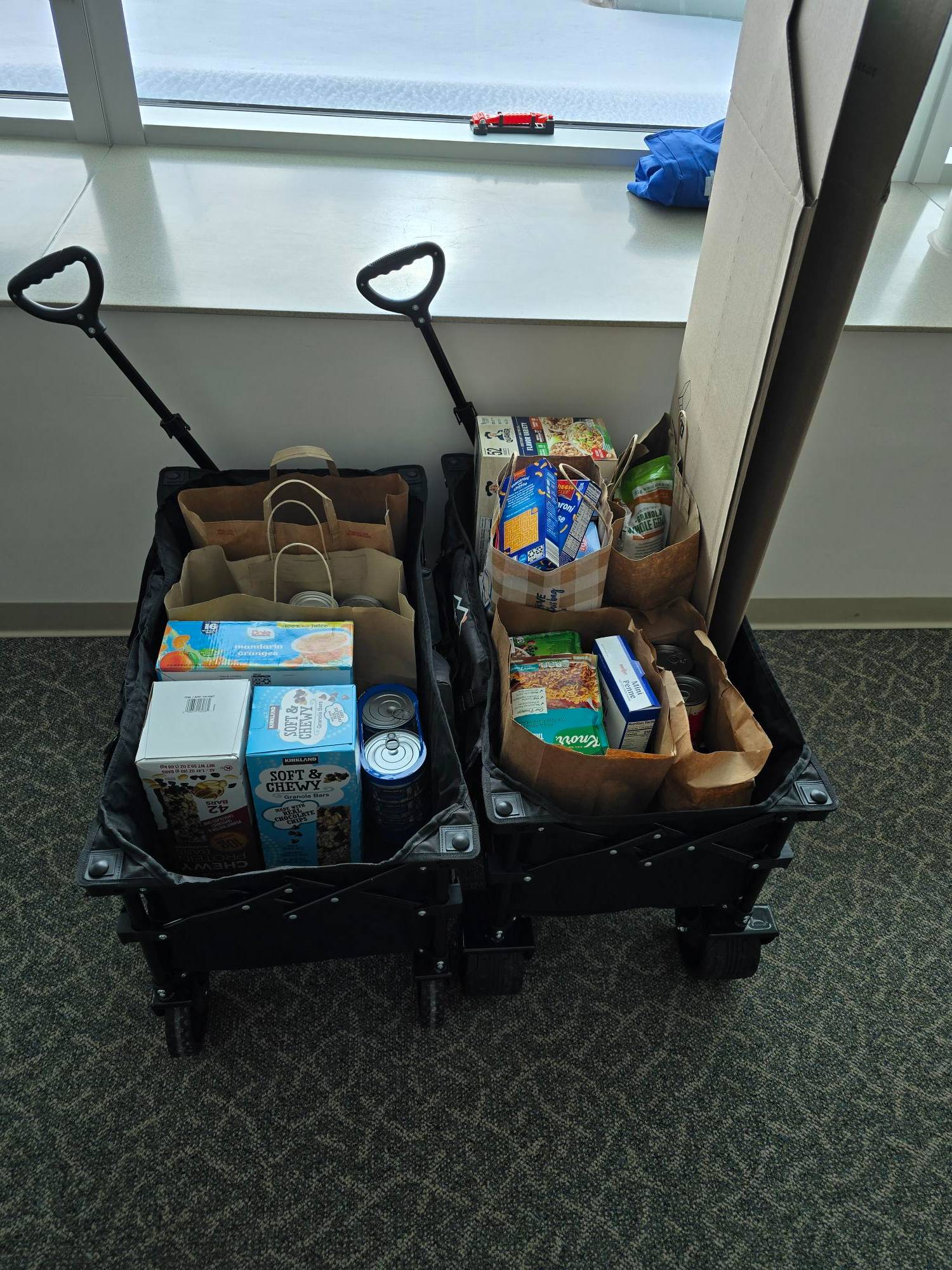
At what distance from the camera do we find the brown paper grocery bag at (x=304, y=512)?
1.36 metres

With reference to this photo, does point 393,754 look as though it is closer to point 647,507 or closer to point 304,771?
point 304,771

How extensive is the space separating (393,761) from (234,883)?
26 centimetres

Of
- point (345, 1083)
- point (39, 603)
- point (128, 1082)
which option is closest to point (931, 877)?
point (345, 1083)

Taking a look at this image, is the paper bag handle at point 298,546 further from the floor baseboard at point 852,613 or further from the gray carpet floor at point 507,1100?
the floor baseboard at point 852,613

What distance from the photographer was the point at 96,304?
128 centimetres

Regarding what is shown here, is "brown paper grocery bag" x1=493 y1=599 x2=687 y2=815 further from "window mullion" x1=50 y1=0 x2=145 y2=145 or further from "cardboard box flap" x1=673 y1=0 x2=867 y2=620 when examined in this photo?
"window mullion" x1=50 y1=0 x2=145 y2=145

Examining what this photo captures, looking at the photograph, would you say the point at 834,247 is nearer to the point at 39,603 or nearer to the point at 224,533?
the point at 224,533

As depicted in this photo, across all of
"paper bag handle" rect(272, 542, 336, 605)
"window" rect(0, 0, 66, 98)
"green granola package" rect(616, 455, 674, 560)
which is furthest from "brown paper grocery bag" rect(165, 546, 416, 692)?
"window" rect(0, 0, 66, 98)

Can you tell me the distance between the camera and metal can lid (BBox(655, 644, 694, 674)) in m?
1.28

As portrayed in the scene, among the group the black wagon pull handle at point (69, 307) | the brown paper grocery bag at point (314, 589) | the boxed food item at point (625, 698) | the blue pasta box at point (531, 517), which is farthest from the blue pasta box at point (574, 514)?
the black wagon pull handle at point (69, 307)

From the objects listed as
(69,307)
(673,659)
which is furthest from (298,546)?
(673,659)

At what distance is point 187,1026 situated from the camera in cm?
123

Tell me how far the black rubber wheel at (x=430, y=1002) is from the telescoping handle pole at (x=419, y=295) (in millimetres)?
920

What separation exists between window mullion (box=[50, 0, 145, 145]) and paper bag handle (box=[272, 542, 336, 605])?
3.43 feet
